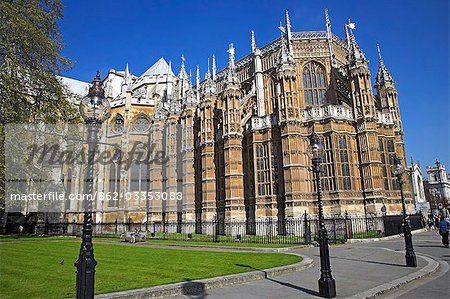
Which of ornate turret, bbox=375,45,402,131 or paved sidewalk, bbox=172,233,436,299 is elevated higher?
ornate turret, bbox=375,45,402,131

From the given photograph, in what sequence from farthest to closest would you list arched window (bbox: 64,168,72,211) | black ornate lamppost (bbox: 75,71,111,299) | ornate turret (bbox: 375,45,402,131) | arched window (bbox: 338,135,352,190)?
1. arched window (bbox: 64,168,72,211)
2. ornate turret (bbox: 375,45,402,131)
3. arched window (bbox: 338,135,352,190)
4. black ornate lamppost (bbox: 75,71,111,299)

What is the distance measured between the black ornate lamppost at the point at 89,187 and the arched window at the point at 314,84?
79.8 ft

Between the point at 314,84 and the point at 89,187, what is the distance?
1059 inches

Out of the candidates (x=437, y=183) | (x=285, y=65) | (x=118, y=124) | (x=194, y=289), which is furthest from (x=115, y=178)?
(x=437, y=183)

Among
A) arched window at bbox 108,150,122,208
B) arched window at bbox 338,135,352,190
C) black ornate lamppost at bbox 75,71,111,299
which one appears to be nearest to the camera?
black ornate lamppost at bbox 75,71,111,299

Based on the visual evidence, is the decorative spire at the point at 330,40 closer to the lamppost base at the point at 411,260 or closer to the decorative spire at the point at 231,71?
the decorative spire at the point at 231,71

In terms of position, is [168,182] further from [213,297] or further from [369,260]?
[213,297]

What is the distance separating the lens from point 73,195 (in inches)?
1515

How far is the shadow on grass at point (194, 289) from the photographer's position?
23.5ft

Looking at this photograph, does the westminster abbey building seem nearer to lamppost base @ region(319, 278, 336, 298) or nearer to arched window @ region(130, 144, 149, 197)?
arched window @ region(130, 144, 149, 197)

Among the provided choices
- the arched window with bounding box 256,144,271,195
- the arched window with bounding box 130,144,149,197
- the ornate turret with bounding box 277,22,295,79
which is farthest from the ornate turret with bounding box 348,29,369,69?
the arched window with bounding box 130,144,149,197

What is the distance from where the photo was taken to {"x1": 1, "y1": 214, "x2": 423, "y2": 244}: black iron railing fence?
2058 cm

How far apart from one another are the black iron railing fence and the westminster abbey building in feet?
2.69

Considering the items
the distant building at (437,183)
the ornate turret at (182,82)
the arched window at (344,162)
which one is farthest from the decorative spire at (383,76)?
the distant building at (437,183)
